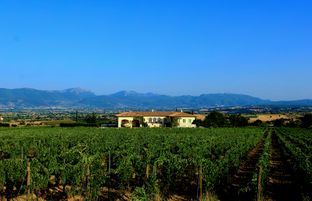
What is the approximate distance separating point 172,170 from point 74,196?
4114mm

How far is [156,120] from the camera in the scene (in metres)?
97.9

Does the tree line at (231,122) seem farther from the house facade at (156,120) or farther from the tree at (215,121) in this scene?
the house facade at (156,120)

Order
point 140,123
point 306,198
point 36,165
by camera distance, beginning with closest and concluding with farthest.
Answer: point 306,198 → point 36,165 → point 140,123

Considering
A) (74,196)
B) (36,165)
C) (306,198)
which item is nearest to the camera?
(306,198)

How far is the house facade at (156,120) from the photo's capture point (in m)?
95.0

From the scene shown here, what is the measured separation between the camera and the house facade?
95.0 metres

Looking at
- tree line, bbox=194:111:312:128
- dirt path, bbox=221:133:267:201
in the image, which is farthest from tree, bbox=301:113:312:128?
dirt path, bbox=221:133:267:201

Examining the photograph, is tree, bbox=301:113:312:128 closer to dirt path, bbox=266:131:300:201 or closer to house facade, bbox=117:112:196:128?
house facade, bbox=117:112:196:128

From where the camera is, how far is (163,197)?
1714cm

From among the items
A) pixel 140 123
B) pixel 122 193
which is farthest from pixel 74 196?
pixel 140 123

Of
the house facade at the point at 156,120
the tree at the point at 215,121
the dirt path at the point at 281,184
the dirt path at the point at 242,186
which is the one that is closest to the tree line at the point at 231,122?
the tree at the point at 215,121

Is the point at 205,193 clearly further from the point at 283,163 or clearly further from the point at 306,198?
the point at 283,163

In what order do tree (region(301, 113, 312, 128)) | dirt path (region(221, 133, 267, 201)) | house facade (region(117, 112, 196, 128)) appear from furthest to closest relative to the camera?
tree (region(301, 113, 312, 128)) < house facade (region(117, 112, 196, 128)) < dirt path (region(221, 133, 267, 201))

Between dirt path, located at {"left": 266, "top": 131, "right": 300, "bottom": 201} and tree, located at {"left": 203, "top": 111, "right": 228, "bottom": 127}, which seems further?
A: tree, located at {"left": 203, "top": 111, "right": 228, "bottom": 127}
